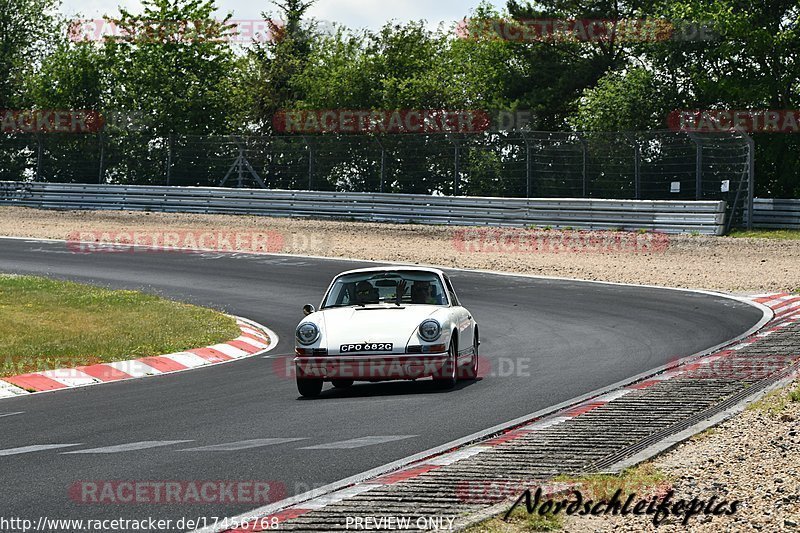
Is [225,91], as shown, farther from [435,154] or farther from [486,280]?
[486,280]

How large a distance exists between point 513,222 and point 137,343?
19.1 metres

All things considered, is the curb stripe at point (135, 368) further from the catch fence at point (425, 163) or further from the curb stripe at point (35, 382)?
the catch fence at point (425, 163)

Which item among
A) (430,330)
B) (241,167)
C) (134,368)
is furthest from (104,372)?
(241,167)

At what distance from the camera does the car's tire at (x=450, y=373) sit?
11.5m

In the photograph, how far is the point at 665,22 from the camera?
1519 inches

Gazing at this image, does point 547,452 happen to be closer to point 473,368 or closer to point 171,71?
point 473,368

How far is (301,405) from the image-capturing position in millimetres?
10703

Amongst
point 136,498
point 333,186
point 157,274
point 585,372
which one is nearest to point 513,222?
point 333,186

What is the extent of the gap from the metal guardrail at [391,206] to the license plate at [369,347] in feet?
70.1

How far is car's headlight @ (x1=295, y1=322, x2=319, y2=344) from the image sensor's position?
11.5 metres

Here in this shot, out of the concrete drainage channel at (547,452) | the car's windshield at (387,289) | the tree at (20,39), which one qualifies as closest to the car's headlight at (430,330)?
the car's windshield at (387,289)

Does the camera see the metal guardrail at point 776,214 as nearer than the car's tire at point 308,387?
No

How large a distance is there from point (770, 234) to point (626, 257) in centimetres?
539

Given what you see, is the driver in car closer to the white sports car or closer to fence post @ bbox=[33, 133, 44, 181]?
the white sports car
